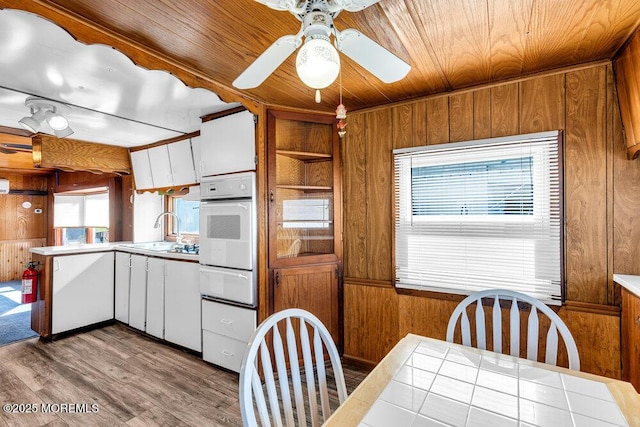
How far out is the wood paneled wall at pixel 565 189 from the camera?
6.05 feet

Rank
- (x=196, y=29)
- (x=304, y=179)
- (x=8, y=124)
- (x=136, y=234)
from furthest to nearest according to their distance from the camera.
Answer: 1. (x=136, y=234)
2. (x=8, y=124)
3. (x=304, y=179)
4. (x=196, y=29)

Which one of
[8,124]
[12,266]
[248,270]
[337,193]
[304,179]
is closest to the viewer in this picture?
[248,270]

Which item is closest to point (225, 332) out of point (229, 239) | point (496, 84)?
point (229, 239)

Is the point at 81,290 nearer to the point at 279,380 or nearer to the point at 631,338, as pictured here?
the point at 279,380

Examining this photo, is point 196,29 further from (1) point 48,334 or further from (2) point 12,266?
(2) point 12,266

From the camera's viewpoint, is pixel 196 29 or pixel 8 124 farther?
pixel 8 124

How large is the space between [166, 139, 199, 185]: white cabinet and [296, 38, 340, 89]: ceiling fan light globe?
2.63 metres

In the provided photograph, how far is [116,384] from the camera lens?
2375 millimetres

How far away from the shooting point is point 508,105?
6.97ft

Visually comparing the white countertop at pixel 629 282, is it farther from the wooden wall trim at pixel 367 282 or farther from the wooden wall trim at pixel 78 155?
the wooden wall trim at pixel 78 155

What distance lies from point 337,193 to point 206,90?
131 cm

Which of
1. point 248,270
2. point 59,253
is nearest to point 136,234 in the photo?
point 59,253

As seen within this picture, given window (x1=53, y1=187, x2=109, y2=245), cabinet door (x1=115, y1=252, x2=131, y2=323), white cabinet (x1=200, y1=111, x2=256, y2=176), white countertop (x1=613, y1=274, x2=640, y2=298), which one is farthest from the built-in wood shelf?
window (x1=53, y1=187, x2=109, y2=245)

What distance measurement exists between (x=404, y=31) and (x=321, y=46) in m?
0.86
